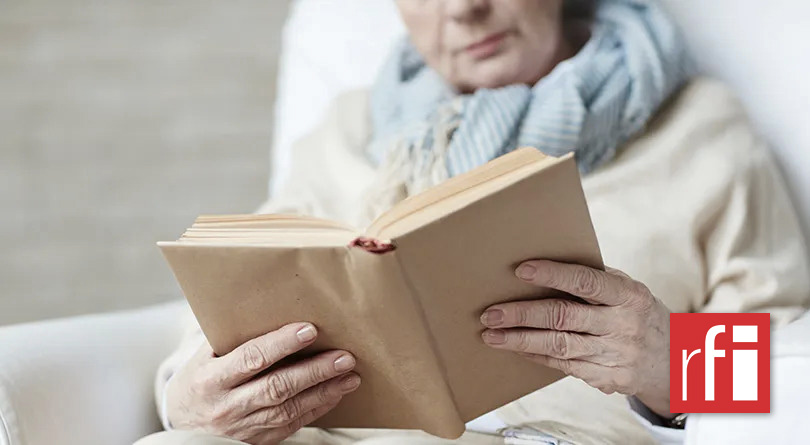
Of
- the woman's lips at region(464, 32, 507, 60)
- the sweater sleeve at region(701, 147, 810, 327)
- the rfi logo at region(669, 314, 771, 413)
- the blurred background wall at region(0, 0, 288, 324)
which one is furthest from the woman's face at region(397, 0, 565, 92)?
the blurred background wall at region(0, 0, 288, 324)

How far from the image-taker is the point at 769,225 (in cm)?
111

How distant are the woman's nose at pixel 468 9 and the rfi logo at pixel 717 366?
0.45 m

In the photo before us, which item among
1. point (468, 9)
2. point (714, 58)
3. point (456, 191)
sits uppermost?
point (468, 9)

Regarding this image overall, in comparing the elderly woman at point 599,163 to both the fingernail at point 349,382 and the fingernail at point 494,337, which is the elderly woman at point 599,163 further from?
the fingernail at point 494,337

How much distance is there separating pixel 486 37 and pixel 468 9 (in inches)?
1.8

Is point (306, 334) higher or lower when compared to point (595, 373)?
higher

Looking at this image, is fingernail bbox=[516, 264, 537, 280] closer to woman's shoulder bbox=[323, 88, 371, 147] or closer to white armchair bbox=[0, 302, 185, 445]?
white armchair bbox=[0, 302, 185, 445]

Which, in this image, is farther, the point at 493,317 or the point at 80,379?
the point at 80,379

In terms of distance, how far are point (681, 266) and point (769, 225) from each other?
0.12 m

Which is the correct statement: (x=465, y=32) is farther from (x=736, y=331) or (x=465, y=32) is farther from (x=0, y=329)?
(x=0, y=329)

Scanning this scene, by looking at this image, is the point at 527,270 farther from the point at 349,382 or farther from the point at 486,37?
the point at 486,37

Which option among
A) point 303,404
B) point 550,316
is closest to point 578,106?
point 550,316

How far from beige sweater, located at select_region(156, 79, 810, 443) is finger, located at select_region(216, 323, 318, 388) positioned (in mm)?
249

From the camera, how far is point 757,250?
1102mm
